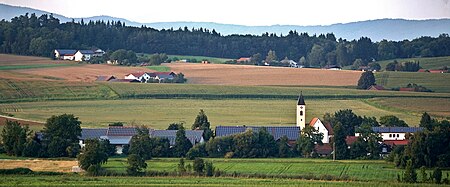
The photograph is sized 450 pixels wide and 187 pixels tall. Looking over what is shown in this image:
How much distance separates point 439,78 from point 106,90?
34.3m

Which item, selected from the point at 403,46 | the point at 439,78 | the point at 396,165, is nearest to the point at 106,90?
the point at 439,78

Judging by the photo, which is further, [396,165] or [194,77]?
[194,77]

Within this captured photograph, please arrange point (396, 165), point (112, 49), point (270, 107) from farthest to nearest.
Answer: point (112, 49) < point (270, 107) < point (396, 165)

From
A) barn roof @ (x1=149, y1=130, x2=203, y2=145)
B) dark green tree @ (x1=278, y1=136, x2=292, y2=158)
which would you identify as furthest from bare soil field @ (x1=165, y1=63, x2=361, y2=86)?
dark green tree @ (x1=278, y1=136, x2=292, y2=158)

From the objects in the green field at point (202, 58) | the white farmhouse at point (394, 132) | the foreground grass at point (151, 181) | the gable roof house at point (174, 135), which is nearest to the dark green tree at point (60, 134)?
the gable roof house at point (174, 135)

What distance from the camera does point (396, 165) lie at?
50562 mm

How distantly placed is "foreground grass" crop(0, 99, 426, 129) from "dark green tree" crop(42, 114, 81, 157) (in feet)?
29.5

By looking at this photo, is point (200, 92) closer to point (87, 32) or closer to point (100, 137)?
point (100, 137)

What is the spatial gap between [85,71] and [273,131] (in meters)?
47.4

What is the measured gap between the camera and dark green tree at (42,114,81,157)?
5419 cm

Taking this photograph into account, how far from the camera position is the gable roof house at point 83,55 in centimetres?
11814

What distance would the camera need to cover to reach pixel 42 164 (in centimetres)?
4981

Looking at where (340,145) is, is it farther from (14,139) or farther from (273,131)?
(14,139)

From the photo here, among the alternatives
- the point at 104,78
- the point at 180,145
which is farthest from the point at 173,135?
the point at 104,78
